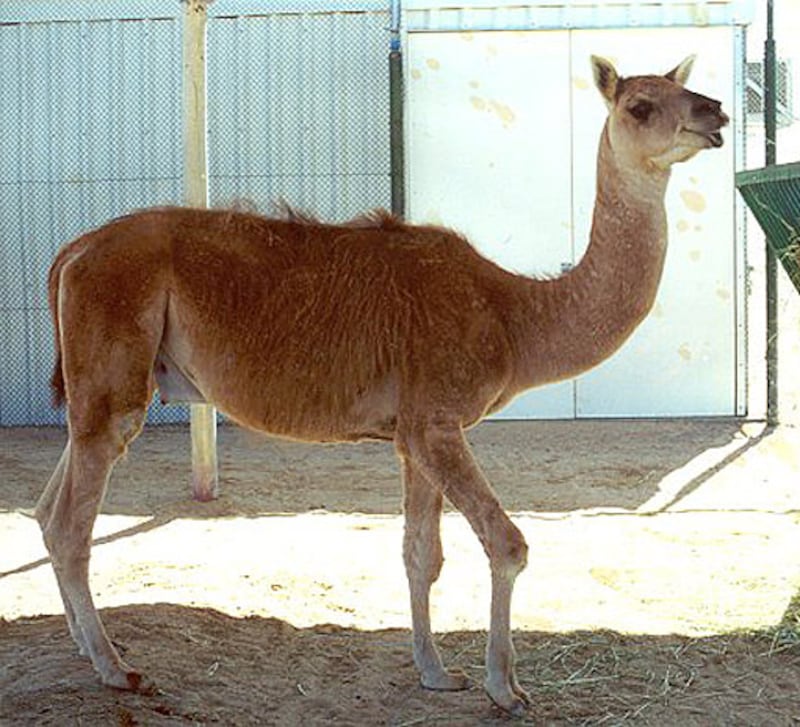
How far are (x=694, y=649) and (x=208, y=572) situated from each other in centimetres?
260

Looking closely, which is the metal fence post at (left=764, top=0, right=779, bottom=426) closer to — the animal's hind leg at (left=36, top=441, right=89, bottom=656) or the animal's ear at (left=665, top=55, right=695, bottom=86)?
the animal's ear at (left=665, top=55, right=695, bottom=86)

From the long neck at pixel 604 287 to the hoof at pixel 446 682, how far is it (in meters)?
1.17

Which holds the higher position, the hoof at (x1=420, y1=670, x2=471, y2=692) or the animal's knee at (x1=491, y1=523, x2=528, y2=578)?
the animal's knee at (x1=491, y1=523, x2=528, y2=578)

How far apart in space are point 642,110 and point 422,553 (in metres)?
1.93

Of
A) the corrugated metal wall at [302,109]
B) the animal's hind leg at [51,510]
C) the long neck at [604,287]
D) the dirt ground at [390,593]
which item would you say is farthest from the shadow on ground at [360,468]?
the long neck at [604,287]

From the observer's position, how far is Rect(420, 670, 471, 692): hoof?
502 centimetres

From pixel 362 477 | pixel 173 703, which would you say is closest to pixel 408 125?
pixel 362 477

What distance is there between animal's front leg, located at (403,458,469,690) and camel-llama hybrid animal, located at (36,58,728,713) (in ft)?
0.04

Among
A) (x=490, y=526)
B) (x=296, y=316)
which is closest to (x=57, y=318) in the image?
(x=296, y=316)

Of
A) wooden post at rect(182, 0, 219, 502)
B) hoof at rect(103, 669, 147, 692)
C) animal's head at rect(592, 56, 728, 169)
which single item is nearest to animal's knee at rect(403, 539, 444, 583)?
hoof at rect(103, 669, 147, 692)

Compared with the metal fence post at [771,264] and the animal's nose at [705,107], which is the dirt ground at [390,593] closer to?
the metal fence post at [771,264]

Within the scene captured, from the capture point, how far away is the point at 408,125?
39.3ft

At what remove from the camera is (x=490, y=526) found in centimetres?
465

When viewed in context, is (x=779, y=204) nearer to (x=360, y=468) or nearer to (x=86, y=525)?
(x=86, y=525)
